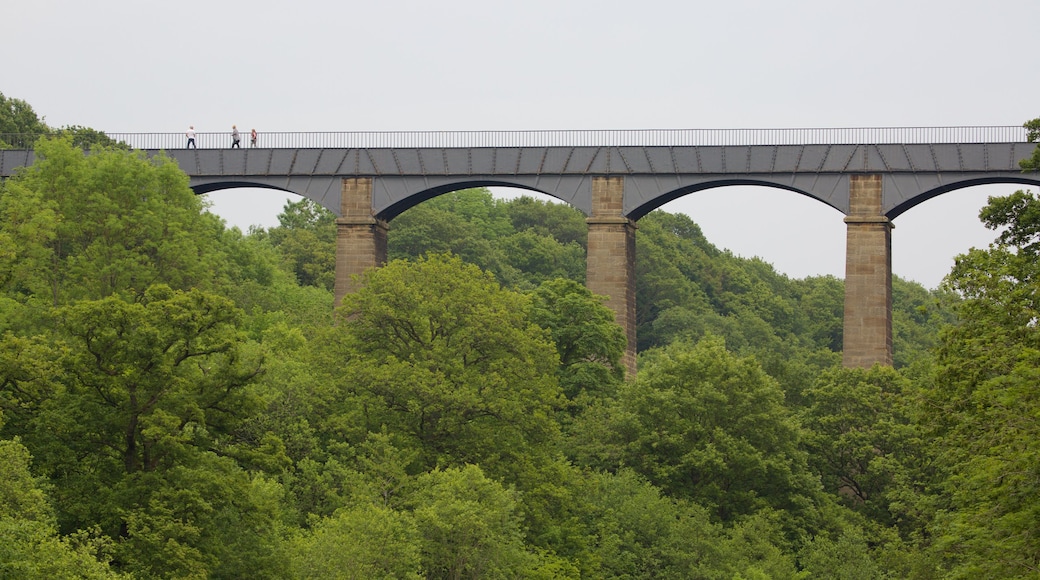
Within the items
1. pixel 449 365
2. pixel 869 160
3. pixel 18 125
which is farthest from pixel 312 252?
pixel 449 365

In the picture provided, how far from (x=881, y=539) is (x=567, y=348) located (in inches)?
496

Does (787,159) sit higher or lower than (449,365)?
higher

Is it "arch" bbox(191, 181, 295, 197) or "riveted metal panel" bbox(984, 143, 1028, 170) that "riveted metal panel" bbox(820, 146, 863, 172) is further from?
"arch" bbox(191, 181, 295, 197)

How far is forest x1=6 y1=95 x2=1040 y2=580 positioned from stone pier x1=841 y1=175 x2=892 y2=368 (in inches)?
56.3

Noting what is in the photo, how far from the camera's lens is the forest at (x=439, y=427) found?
117 ft

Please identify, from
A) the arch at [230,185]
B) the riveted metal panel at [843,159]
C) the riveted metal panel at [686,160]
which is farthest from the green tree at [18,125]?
the riveted metal panel at [843,159]

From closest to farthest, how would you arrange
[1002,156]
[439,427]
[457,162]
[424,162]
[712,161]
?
[439,427] → [1002,156] → [712,161] → [457,162] → [424,162]

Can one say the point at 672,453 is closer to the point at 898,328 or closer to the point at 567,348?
the point at 567,348

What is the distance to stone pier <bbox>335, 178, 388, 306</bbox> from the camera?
223 feet

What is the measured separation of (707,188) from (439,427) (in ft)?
64.5

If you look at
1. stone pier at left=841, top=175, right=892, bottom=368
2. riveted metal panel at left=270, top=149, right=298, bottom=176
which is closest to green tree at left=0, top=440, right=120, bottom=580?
Result: riveted metal panel at left=270, top=149, right=298, bottom=176

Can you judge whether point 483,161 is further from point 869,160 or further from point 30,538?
point 30,538

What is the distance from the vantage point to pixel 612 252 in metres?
66.7

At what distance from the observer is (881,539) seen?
58.3 metres
